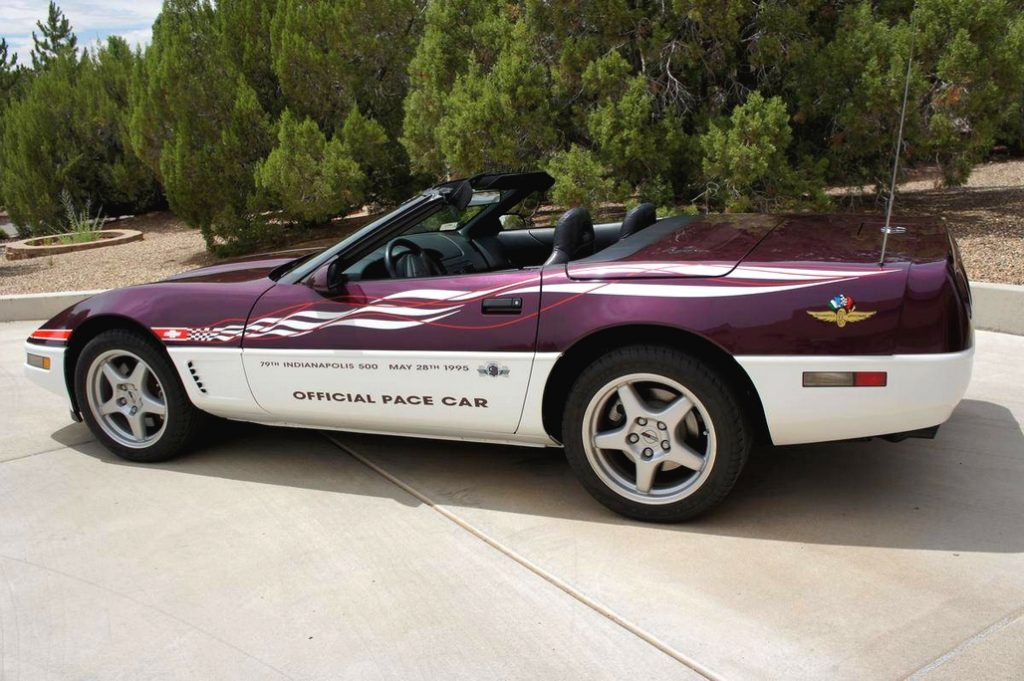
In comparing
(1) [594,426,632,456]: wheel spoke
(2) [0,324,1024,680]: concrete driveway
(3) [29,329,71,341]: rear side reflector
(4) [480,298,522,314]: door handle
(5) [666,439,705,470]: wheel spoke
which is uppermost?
(4) [480,298,522,314]: door handle

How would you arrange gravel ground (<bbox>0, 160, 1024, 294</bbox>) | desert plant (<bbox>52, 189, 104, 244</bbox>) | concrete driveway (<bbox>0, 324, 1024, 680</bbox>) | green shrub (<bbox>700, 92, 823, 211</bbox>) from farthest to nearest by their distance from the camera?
desert plant (<bbox>52, 189, 104, 244</bbox>) → green shrub (<bbox>700, 92, 823, 211</bbox>) → gravel ground (<bbox>0, 160, 1024, 294</bbox>) → concrete driveway (<bbox>0, 324, 1024, 680</bbox>)

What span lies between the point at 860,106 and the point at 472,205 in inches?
210

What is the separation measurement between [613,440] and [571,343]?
1.33ft

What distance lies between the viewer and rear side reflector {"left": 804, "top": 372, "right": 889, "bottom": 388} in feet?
9.89

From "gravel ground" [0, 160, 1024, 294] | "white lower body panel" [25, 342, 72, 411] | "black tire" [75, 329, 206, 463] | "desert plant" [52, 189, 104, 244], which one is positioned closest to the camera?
"black tire" [75, 329, 206, 463]

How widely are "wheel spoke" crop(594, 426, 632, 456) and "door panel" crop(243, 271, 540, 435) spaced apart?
13.8 inches

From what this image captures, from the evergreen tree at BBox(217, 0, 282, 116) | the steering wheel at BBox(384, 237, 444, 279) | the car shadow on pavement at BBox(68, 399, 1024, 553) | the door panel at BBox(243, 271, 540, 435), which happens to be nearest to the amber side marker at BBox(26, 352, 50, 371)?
the car shadow on pavement at BBox(68, 399, 1024, 553)

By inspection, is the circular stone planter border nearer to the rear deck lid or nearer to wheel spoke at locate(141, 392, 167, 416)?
wheel spoke at locate(141, 392, 167, 416)

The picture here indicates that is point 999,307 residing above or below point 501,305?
below

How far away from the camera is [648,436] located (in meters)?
3.35

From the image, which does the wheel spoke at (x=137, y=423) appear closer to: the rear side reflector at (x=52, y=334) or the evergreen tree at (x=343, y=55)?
the rear side reflector at (x=52, y=334)

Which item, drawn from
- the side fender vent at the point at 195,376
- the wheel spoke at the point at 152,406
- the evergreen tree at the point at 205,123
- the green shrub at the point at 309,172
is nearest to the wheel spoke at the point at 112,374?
the wheel spoke at the point at 152,406

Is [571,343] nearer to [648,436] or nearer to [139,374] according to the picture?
[648,436]

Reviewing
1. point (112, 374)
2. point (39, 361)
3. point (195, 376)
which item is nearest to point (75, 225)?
point (39, 361)
